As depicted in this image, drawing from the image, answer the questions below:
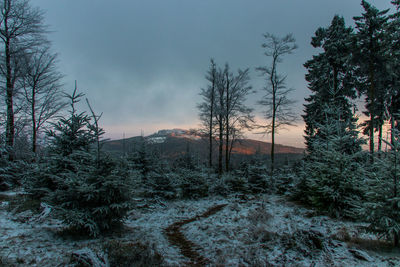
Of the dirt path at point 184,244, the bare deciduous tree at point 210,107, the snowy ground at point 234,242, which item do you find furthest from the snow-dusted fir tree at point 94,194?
the bare deciduous tree at point 210,107

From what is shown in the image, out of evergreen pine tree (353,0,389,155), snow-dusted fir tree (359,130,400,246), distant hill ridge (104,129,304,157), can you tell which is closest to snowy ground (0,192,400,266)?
snow-dusted fir tree (359,130,400,246)

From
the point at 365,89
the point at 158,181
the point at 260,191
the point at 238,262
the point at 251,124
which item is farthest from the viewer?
the point at 251,124

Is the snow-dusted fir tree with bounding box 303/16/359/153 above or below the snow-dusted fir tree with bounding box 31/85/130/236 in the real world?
above

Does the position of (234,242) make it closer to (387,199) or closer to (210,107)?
(387,199)

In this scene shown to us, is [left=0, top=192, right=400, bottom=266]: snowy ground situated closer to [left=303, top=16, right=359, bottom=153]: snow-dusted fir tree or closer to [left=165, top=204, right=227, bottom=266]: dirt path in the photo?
[left=165, top=204, right=227, bottom=266]: dirt path

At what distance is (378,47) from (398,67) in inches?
99.1

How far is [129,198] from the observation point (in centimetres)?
538

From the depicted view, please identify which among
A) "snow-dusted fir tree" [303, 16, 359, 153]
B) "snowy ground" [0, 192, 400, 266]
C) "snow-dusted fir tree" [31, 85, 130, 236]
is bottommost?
"snowy ground" [0, 192, 400, 266]

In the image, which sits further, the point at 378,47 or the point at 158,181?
the point at 378,47

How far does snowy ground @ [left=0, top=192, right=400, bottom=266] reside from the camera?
3758 millimetres

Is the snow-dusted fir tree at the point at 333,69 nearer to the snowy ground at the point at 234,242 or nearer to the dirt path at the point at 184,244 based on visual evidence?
the snowy ground at the point at 234,242

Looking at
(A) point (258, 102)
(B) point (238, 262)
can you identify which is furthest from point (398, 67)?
(B) point (238, 262)

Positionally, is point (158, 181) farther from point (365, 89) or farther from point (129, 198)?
point (365, 89)

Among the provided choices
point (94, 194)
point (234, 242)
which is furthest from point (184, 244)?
point (94, 194)
